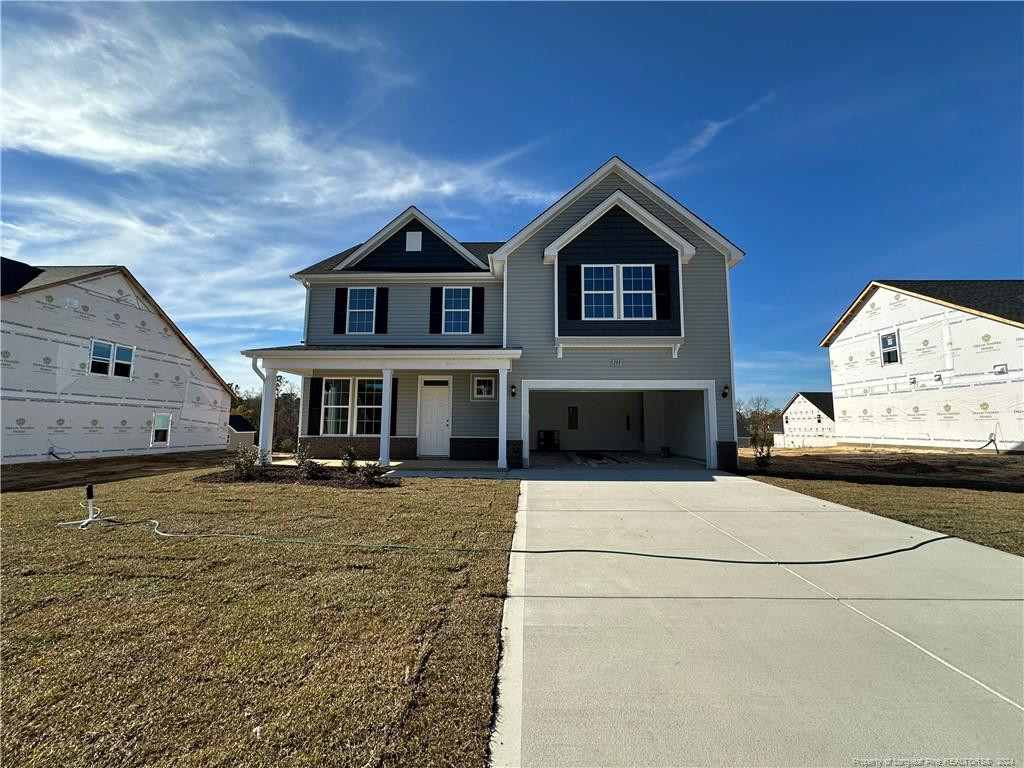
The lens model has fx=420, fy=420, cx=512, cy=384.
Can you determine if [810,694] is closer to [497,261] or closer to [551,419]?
[497,261]

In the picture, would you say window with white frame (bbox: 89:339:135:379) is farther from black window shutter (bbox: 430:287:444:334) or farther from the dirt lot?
the dirt lot

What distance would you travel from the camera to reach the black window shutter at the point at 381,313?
541 inches

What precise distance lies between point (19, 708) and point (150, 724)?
2.53 ft

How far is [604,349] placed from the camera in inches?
481

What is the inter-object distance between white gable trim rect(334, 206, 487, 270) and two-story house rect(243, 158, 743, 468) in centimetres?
4

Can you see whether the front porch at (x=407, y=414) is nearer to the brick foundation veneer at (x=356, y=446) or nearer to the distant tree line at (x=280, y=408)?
the brick foundation veneer at (x=356, y=446)

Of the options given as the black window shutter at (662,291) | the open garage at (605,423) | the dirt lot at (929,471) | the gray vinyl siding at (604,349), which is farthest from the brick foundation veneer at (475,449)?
the dirt lot at (929,471)

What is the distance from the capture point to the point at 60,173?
357 inches

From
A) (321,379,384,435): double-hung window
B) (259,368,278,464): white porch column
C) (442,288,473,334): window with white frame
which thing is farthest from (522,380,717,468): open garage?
(259,368,278,464): white porch column

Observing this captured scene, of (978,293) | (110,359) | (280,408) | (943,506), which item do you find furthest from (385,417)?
(978,293)

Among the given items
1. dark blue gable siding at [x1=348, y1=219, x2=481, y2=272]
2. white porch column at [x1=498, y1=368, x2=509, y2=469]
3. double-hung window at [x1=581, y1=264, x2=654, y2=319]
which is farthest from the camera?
dark blue gable siding at [x1=348, y1=219, x2=481, y2=272]

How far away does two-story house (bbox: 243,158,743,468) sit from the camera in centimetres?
1195

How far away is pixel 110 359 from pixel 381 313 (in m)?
10.9

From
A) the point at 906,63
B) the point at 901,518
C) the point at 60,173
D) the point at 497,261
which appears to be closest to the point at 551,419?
the point at 497,261
